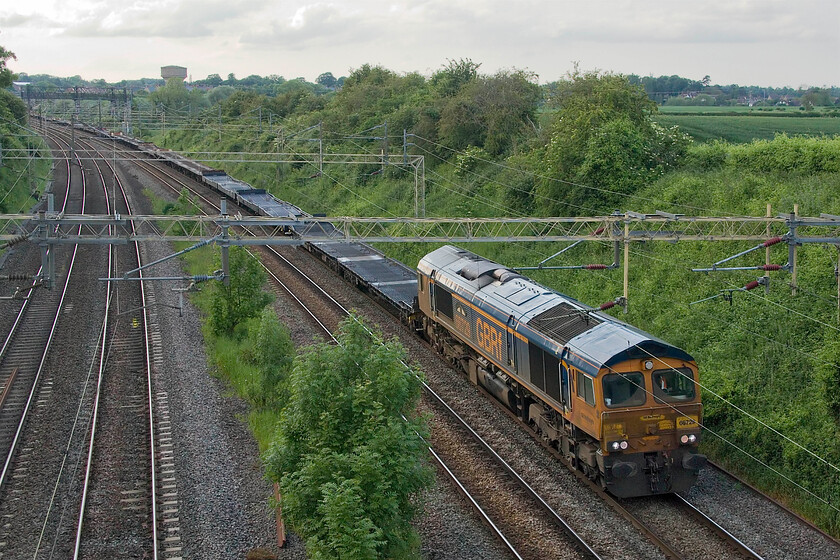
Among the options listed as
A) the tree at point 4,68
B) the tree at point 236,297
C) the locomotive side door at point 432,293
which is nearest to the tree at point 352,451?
the locomotive side door at point 432,293

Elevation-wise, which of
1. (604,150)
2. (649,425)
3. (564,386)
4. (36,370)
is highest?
(604,150)

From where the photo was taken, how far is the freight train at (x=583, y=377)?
16438 mm

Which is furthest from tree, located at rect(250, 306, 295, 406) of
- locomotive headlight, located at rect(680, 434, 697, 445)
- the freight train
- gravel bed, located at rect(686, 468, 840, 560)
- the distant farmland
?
the distant farmland

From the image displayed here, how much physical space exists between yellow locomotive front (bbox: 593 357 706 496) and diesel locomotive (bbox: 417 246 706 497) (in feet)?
0.06

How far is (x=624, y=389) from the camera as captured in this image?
54.0 feet

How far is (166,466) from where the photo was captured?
18719 millimetres

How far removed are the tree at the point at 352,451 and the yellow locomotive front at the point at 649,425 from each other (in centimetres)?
406

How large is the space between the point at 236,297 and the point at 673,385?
16343mm

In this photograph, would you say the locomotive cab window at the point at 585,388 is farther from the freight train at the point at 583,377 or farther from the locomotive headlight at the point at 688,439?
the locomotive headlight at the point at 688,439

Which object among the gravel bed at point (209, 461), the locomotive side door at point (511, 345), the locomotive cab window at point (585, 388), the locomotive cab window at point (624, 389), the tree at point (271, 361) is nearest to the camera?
the gravel bed at point (209, 461)

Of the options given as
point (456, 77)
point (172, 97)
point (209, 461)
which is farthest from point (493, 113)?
point (172, 97)

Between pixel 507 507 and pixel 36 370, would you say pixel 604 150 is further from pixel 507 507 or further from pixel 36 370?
pixel 36 370

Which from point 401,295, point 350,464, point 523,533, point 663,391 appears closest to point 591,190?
point 401,295

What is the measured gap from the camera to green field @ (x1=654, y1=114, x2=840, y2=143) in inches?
1860
